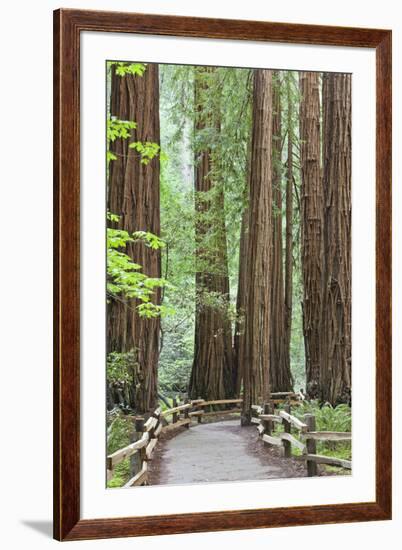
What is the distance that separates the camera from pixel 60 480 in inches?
157

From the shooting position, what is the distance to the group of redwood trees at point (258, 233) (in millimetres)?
4125

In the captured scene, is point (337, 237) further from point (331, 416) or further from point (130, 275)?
point (130, 275)

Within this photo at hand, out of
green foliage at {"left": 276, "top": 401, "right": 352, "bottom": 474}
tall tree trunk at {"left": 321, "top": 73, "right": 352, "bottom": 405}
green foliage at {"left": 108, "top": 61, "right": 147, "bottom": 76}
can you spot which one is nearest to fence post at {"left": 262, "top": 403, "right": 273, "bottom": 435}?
green foliage at {"left": 276, "top": 401, "right": 352, "bottom": 474}

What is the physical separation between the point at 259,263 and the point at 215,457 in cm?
84

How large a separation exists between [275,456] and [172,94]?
62.2 inches

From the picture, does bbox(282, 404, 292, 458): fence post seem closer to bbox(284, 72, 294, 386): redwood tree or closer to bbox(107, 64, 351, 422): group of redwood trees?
bbox(107, 64, 351, 422): group of redwood trees

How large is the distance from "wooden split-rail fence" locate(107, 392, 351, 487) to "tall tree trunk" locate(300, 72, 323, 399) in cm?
15

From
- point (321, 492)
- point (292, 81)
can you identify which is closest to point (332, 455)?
point (321, 492)

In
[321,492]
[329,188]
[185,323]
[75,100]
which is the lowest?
[321,492]

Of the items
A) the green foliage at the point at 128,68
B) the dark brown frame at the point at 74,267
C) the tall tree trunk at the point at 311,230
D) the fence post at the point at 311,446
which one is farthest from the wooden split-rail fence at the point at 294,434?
the green foliage at the point at 128,68

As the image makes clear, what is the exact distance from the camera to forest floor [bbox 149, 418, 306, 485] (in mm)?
4156

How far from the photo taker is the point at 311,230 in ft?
14.4

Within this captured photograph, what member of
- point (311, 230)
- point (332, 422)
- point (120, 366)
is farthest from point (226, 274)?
point (332, 422)

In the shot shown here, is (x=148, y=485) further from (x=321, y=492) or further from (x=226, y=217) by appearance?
(x=226, y=217)
